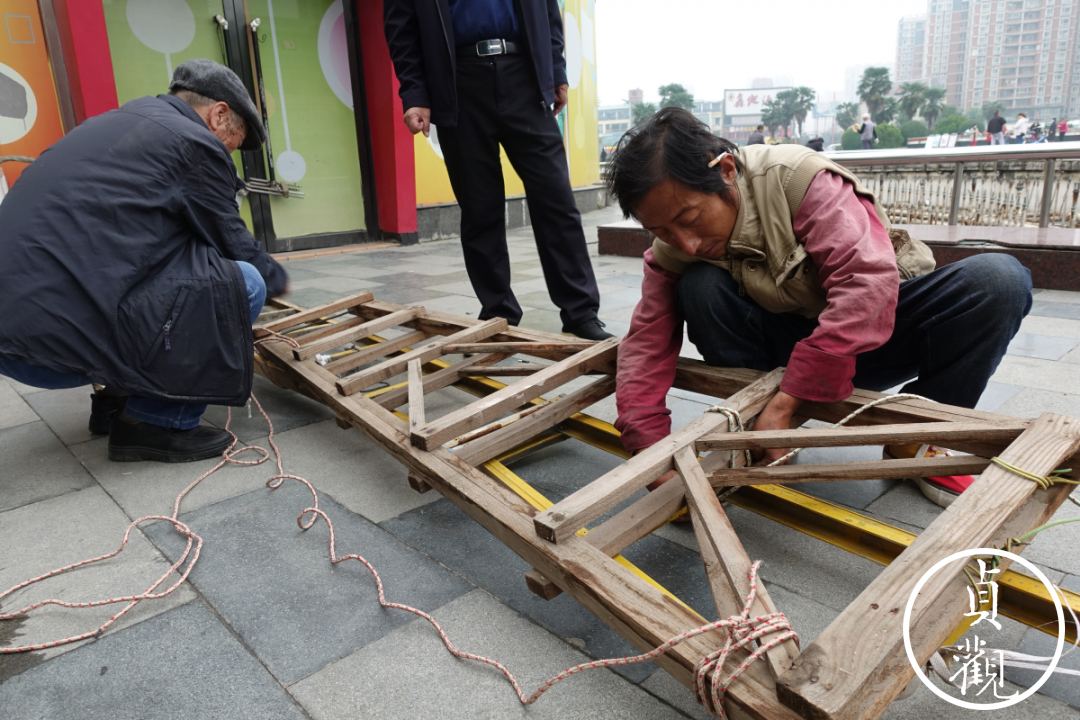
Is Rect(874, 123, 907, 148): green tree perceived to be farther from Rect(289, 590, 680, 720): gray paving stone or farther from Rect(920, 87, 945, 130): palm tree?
Rect(289, 590, 680, 720): gray paving stone

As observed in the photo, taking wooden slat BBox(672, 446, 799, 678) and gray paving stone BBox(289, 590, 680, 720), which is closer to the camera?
wooden slat BBox(672, 446, 799, 678)

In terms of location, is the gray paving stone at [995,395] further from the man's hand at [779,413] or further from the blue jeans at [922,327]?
the man's hand at [779,413]

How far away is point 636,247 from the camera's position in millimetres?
6555

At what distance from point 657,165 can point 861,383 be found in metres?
0.98

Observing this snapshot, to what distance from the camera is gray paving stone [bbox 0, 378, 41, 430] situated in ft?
9.22

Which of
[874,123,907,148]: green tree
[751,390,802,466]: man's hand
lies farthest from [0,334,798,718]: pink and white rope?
[874,123,907,148]: green tree

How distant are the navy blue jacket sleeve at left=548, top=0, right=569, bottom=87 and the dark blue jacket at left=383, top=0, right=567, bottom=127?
68 mm

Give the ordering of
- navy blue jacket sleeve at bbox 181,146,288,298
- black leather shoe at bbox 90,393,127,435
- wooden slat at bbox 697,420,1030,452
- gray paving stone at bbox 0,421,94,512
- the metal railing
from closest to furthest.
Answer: wooden slat at bbox 697,420,1030,452 → gray paving stone at bbox 0,421,94,512 → navy blue jacket sleeve at bbox 181,146,288,298 → black leather shoe at bbox 90,393,127,435 → the metal railing

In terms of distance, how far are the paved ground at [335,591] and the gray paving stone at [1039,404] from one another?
0.01 m

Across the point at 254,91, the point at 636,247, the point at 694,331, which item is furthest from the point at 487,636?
the point at 254,91

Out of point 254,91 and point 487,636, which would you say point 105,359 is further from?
point 254,91

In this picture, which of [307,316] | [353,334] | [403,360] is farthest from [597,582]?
[307,316]

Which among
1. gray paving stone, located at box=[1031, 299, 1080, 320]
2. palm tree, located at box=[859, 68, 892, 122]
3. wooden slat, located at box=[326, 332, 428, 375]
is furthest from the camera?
palm tree, located at box=[859, 68, 892, 122]

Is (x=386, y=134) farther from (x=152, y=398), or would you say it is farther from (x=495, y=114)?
(x=152, y=398)
